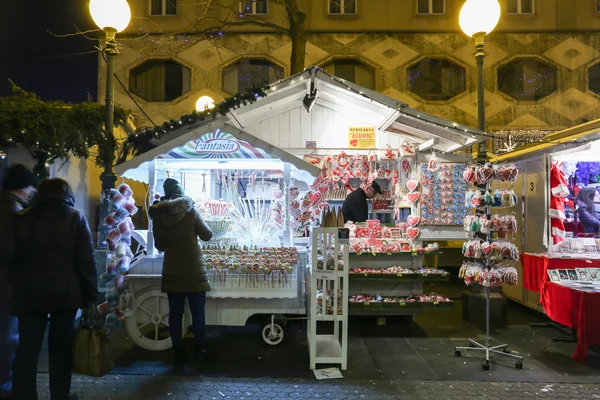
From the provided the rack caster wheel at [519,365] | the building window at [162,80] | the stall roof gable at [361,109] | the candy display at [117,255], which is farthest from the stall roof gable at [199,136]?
the building window at [162,80]

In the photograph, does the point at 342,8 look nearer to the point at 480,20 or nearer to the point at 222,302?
the point at 480,20

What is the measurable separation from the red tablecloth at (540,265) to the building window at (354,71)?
851cm

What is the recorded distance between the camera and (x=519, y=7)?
522 inches

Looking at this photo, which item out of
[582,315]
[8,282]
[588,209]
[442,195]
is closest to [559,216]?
[588,209]

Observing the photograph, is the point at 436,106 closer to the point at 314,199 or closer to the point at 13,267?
the point at 314,199

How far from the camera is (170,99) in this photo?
533 inches

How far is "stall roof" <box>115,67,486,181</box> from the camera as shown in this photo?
5.11 metres

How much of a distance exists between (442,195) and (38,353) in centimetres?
607

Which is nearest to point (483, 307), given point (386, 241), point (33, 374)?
point (386, 241)

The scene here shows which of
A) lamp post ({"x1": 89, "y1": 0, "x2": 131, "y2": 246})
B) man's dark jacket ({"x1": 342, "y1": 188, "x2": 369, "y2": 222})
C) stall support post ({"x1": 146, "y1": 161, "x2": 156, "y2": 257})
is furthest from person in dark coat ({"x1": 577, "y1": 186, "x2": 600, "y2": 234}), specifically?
lamp post ({"x1": 89, "y1": 0, "x2": 131, "y2": 246})

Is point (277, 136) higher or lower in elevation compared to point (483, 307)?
higher

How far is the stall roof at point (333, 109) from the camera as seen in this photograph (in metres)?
5.11

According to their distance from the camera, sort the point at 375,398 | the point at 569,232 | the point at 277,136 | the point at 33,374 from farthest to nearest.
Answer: the point at 277,136
the point at 569,232
the point at 375,398
the point at 33,374

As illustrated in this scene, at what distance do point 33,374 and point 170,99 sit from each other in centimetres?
1164
